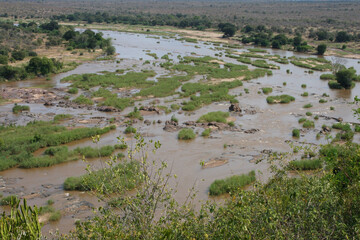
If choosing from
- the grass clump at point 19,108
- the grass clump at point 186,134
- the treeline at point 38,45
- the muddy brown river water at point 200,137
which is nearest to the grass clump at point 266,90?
the muddy brown river water at point 200,137

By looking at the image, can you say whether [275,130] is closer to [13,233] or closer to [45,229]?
[45,229]

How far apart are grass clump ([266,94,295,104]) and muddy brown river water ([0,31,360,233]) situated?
579mm

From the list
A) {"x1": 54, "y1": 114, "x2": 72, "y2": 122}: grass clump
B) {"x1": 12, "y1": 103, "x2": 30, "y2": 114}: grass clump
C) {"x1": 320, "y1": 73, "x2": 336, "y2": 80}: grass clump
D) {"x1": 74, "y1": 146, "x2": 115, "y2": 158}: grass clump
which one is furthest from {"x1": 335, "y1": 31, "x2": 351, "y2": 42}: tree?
{"x1": 74, "y1": 146, "x2": 115, "y2": 158}: grass clump

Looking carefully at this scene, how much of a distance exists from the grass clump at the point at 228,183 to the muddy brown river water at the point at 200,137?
0.49 meters

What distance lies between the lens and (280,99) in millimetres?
31219

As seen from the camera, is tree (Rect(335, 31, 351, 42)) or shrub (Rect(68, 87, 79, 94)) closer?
shrub (Rect(68, 87, 79, 94))

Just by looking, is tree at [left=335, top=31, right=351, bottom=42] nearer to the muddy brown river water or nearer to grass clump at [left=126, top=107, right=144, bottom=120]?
the muddy brown river water

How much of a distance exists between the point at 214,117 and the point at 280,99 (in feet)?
29.4

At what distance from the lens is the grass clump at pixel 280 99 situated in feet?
101

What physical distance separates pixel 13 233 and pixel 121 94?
26.5 m

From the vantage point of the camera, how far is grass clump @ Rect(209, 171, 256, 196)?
50.0 ft

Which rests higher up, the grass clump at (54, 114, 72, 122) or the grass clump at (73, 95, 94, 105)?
the grass clump at (73, 95, 94, 105)

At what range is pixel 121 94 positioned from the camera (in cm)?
3219

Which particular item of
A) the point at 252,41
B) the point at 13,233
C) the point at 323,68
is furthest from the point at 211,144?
the point at 252,41
